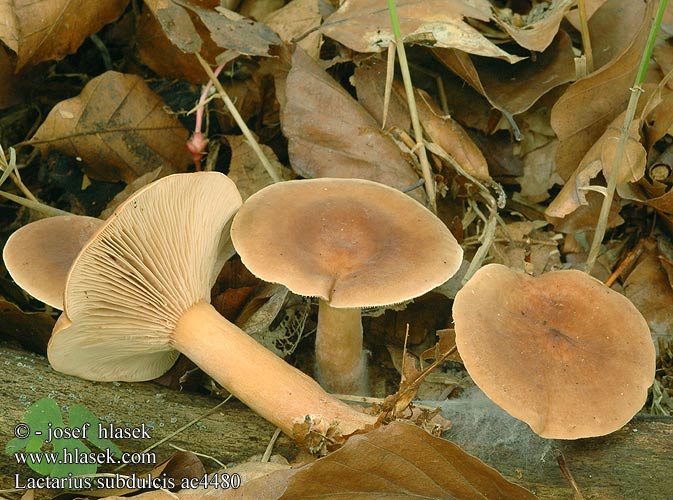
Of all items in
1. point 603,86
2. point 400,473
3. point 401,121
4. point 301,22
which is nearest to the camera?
point 400,473

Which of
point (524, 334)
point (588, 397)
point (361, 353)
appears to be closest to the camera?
point (588, 397)

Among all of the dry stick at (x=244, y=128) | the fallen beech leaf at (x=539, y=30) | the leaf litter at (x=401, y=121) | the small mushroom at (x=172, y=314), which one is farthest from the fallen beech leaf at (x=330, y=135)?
the fallen beech leaf at (x=539, y=30)

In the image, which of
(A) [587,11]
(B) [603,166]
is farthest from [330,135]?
(A) [587,11]

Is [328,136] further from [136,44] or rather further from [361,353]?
[136,44]

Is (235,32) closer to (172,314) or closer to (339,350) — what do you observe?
(172,314)

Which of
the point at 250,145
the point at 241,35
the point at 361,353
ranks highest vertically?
the point at 241,35

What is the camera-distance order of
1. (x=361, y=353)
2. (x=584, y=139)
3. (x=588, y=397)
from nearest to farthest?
(x=588, y=397) → (x=361, y=353) → (x=584, y=139)

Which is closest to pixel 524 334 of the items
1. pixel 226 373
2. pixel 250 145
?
pixel 226 373
